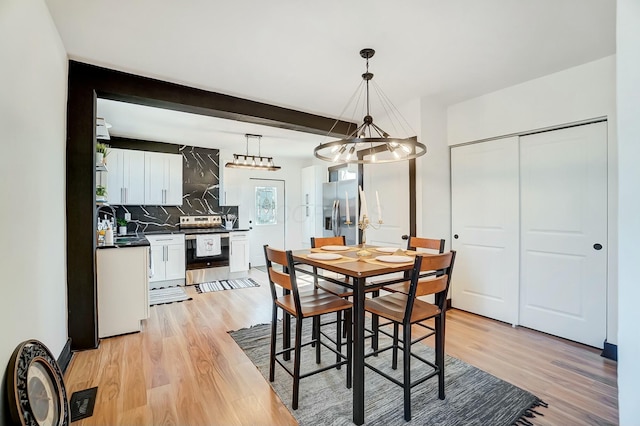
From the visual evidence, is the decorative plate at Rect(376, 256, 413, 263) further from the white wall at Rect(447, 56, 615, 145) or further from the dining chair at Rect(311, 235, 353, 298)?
the white wall at Rect(447, 56, 615, 145)

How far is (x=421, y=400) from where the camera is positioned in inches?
74.6

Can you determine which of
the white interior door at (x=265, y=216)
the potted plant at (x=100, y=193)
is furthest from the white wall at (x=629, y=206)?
the white interior door at (x=265, y=216)

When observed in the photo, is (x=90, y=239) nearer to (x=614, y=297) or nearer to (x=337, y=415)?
(x=337, y=415)

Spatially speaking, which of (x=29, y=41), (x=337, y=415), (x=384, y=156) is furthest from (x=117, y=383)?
(x=384, y=156)

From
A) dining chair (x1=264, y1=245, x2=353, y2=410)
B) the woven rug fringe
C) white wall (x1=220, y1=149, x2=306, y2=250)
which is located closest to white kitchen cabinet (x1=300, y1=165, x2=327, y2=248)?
white wall (x1=220, y1=149, x2=306, y2=250)

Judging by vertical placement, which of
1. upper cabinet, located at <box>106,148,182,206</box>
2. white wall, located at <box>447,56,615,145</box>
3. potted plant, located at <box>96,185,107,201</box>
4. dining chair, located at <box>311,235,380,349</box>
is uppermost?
white wall, located at <box>447,56,615,145</box>

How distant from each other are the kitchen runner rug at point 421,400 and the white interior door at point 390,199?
1.66 m

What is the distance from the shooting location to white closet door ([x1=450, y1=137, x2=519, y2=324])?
10.2 ft

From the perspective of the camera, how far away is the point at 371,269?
175 cm

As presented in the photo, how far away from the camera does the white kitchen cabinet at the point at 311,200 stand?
250 inches

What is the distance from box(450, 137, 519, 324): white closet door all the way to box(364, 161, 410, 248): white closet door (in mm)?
584

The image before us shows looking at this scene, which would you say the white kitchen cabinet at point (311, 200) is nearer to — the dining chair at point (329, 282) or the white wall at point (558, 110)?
the white wall at point (558, 110)

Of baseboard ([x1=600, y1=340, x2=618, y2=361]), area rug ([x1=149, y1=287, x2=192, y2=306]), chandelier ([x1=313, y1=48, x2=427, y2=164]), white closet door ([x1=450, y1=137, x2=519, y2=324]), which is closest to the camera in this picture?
chandelier ([x1=313, y1=48, x2=427, y2=164])

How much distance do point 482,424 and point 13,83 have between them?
9.74ft
